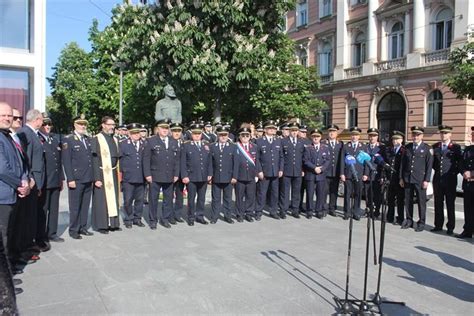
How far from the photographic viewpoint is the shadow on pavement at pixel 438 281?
492 cm

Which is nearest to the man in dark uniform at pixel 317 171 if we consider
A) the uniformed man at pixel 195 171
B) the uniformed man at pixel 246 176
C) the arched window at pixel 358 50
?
the uniformed man at pixel 246 176

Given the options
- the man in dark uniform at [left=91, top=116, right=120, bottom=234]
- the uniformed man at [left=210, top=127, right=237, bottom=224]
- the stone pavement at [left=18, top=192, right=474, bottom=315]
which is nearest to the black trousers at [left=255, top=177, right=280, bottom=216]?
the uniformed man at [left=210, top=127, right=237, bottom=224]

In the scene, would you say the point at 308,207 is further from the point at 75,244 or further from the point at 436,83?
the point at 436,83

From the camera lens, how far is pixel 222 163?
8.81 meters

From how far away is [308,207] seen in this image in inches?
376

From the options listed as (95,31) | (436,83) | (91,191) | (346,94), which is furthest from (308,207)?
(95,31)

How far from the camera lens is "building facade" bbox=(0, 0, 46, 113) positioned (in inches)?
406

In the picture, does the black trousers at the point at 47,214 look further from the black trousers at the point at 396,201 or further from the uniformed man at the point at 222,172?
the black trousers at the point at 396,201

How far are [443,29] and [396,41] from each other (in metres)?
3.23

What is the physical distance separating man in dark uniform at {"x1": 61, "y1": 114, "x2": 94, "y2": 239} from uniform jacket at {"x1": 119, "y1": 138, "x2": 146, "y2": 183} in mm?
769

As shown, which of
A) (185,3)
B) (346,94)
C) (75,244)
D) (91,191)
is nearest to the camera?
(75,244)

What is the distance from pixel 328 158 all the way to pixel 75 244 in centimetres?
535


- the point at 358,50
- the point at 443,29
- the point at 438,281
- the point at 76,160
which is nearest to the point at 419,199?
the point at 438,281

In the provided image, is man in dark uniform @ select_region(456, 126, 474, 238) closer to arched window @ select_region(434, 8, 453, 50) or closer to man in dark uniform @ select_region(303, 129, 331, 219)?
man in dark uniform @ select_region(303, 129, 331, 219)
